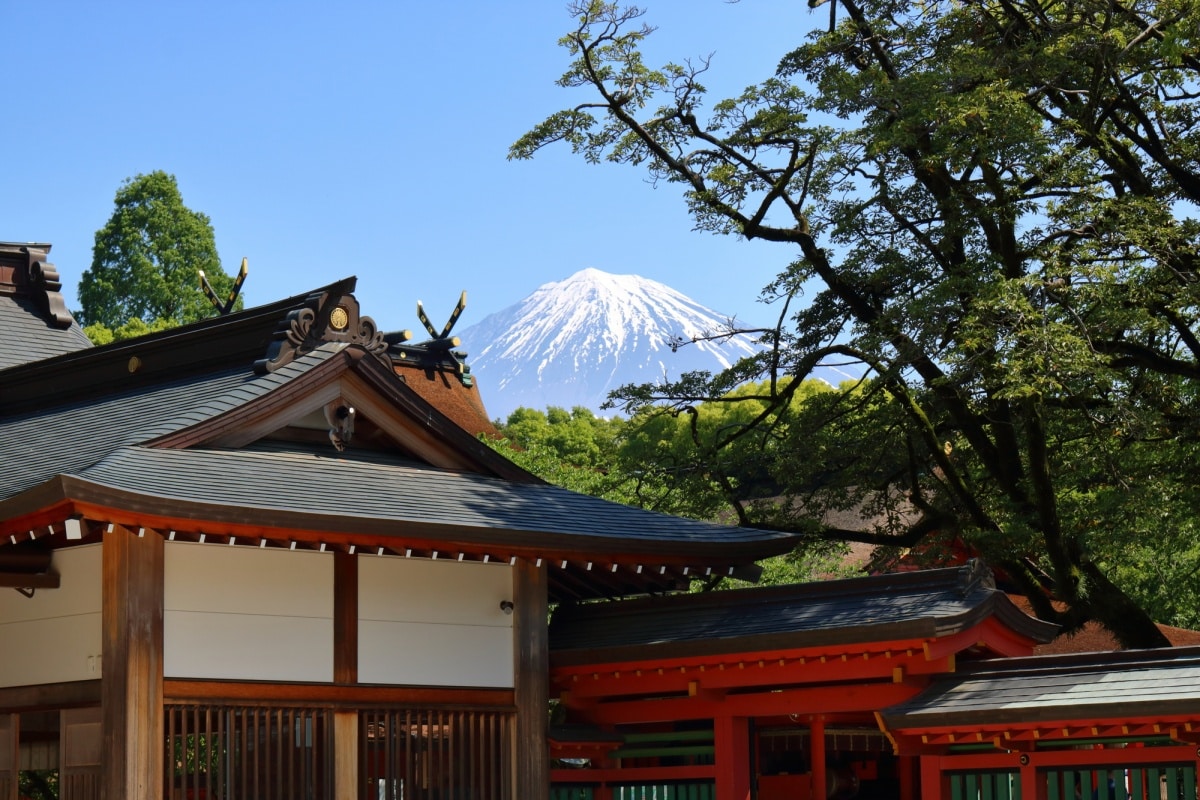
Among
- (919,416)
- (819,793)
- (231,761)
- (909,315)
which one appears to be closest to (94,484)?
(231,761)

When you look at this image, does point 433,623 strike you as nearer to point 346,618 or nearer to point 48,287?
point 346,618

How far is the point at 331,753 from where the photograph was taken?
410 inches

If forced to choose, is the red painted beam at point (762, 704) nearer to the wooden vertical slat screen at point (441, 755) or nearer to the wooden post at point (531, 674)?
the wooden post at point (531, 674)

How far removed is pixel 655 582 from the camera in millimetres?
13188

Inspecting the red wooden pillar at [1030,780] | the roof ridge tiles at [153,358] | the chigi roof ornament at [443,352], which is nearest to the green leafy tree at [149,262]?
the chigi roof ornament at [443,352]

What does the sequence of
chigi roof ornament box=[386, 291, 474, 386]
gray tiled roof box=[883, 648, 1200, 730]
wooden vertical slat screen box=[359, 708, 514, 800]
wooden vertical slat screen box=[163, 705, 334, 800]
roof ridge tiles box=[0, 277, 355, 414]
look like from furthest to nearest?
chigi roof ornament box=[386, 291, 474, 386] < roof ridge tiles box=[0, 277, 355, 414] < wooden vertical slat screen box=[359, 708, 514, 800] < wooden vertical slat screen box=[163, 705, 334, 800] < gray tiled roof box=[883, 648, 1200, 730]

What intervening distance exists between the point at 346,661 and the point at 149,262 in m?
35.3

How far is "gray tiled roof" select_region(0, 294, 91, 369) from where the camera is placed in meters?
15.9

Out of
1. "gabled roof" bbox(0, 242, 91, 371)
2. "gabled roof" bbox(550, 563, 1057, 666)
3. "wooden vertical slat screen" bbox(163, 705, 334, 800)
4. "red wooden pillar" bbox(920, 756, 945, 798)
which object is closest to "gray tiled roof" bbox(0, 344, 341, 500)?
"wooden vertical slat screen" bbox(163, 705, 334, 800)

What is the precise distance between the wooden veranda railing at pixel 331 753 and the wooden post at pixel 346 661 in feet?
0.19

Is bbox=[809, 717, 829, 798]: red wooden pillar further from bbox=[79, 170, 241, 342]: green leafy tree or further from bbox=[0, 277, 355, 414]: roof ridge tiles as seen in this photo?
bbox=[79, 170, 241, 342]: green leafy tree

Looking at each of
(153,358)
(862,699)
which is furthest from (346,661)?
(153,358)

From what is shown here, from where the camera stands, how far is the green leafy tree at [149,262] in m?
43.0

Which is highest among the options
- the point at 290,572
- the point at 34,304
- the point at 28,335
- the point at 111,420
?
the point at 34,304
